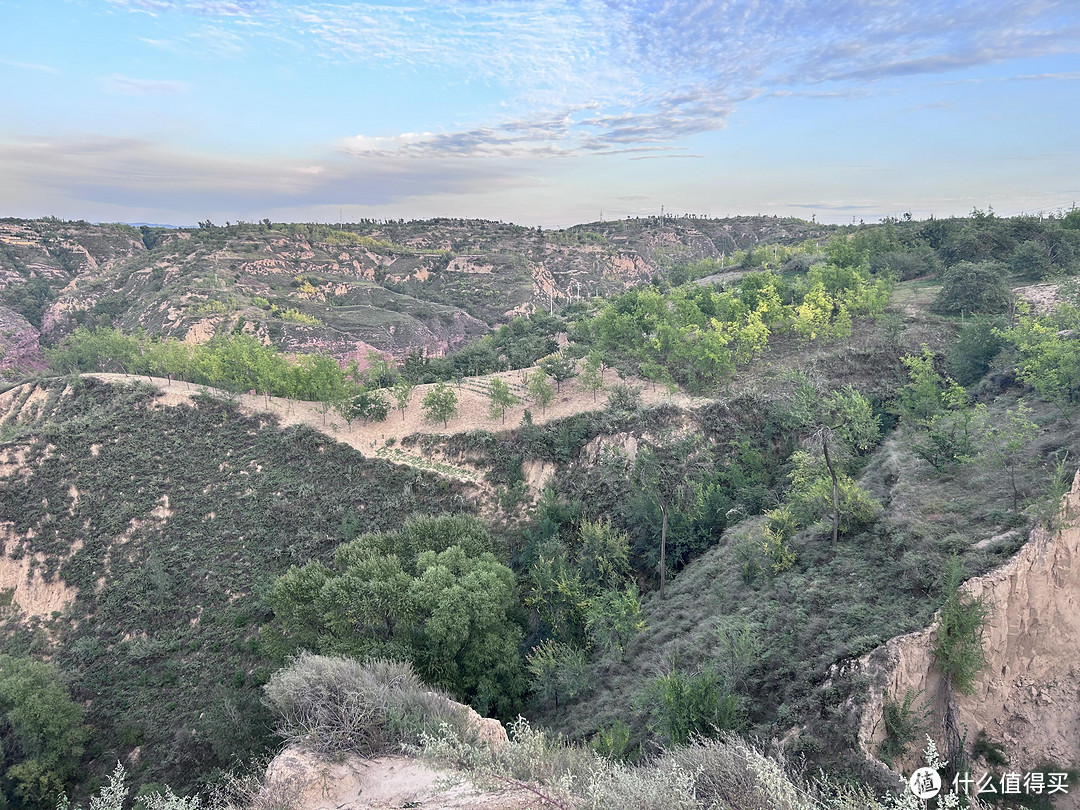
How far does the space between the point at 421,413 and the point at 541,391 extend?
9545 millimetres

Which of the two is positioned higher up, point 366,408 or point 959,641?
point 366,408

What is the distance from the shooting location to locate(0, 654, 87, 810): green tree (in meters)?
20.0

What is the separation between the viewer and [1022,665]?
1228cm

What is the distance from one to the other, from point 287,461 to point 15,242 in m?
114

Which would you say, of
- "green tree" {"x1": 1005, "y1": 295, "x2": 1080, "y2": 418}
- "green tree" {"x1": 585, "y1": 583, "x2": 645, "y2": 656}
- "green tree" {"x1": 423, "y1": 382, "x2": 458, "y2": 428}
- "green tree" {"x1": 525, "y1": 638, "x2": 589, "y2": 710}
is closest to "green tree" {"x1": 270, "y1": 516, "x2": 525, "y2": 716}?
"green tree" {"x1": 525, "y1": 638, "x2": 589, "y2": 710}

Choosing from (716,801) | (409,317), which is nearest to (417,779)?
(716,801)

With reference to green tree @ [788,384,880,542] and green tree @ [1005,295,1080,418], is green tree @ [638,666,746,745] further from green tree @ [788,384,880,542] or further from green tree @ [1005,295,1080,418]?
green tree @ [1005,295,1080,418]

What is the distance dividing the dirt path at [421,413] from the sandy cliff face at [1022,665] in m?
21.1

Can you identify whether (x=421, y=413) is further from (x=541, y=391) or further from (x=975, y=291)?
(x=975, y=291)

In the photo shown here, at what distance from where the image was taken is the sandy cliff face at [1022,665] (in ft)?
36.7

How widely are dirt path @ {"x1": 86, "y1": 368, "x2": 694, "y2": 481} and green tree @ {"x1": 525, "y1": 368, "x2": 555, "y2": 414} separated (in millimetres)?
494

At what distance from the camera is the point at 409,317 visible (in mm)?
89812

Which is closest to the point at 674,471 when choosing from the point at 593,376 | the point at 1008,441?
the point at 593,376

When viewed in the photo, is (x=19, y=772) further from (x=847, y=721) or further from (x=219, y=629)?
(x=847, y=721)
